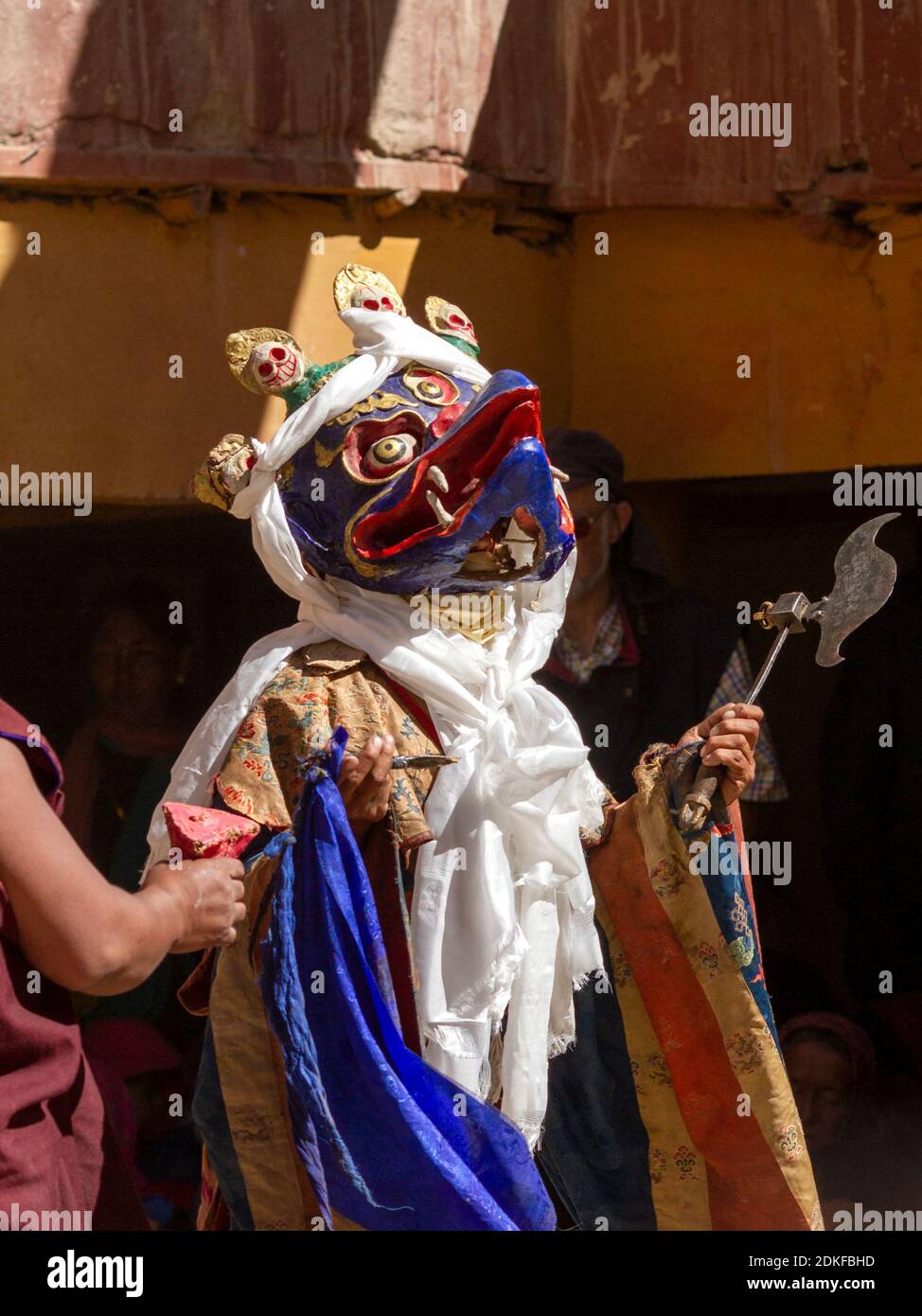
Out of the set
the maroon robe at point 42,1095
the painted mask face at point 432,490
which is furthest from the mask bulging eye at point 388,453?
the maroon robe at point 42,1095

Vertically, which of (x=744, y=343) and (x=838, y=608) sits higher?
(x=744, y=343)

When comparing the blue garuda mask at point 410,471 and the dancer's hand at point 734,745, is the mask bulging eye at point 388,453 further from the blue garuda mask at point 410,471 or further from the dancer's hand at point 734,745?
the dancer's hand at point 734,745

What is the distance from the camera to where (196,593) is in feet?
17.6

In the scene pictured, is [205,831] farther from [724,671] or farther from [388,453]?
[724,671]

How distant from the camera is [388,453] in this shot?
3.13 meters

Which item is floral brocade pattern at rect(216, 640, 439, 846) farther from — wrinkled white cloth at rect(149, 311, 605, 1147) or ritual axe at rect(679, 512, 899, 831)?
ritual axe at rect(679, 512, 899, 831)

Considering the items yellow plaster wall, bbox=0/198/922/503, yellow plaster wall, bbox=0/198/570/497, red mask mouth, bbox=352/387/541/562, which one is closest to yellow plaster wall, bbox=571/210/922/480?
yellow plaster wall, bbox=0/198/922/503

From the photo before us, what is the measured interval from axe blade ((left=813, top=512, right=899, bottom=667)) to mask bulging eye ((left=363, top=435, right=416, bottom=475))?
0.68 meters

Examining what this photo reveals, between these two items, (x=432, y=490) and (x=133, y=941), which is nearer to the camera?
(x=133, y=941)

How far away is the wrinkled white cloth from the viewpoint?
3041 millimetres

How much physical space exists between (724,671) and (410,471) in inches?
69.5

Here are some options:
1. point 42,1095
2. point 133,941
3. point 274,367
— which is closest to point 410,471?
point 274,367
